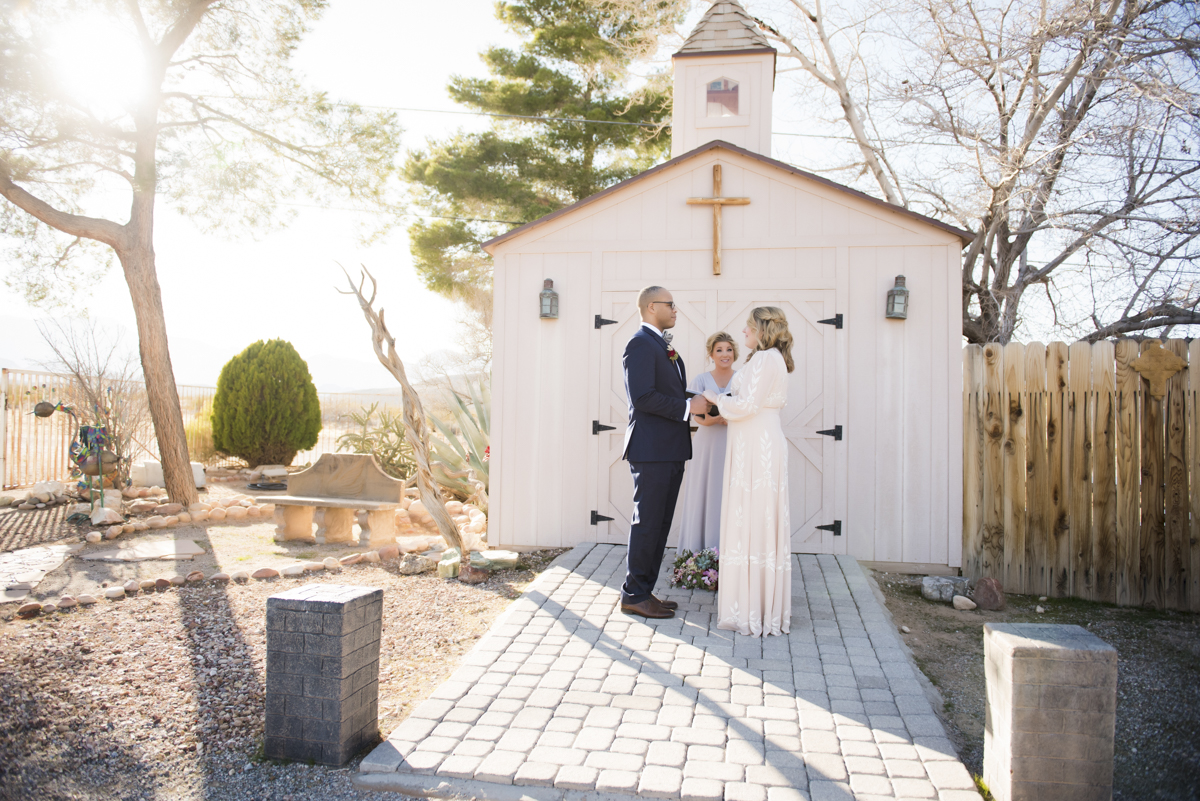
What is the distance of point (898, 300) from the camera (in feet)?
20.0

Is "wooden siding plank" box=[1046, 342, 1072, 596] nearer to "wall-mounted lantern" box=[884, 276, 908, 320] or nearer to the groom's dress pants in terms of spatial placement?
"wall-mounted lantern" box=[884, 276, 908, 320]

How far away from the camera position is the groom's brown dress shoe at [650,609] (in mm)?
4441

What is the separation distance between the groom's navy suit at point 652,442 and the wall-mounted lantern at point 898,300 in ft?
8.73

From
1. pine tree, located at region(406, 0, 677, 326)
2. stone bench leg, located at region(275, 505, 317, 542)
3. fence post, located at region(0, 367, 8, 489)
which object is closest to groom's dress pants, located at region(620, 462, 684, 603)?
stone bench leg, located at region(275, 505, 317, 542)

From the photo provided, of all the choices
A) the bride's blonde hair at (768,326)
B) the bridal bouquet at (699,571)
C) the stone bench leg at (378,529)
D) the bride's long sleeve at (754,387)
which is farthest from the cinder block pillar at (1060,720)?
the stone bench leg at (378,529)

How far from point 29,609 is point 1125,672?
22.6 feet

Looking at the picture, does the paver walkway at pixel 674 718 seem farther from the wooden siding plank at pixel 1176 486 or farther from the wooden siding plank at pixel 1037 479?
the wooden siding plank at pixel 1176 486

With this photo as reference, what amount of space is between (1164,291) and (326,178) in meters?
10.8

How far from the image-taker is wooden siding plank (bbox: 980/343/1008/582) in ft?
19.9

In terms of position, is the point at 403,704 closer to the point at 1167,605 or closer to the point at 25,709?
the point at 25,709

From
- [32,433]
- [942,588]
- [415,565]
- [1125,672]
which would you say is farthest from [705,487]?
[32,433]

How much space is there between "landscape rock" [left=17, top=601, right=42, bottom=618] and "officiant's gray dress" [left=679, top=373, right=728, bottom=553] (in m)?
4.47

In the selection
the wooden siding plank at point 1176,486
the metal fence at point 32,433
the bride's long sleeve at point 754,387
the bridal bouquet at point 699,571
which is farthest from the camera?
the metal fence at point 32,433

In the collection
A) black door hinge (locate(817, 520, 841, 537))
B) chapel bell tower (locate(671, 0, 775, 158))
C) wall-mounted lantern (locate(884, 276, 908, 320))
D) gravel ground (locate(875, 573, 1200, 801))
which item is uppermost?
chapel bell tower (locate(671, 0, 775, 158))
